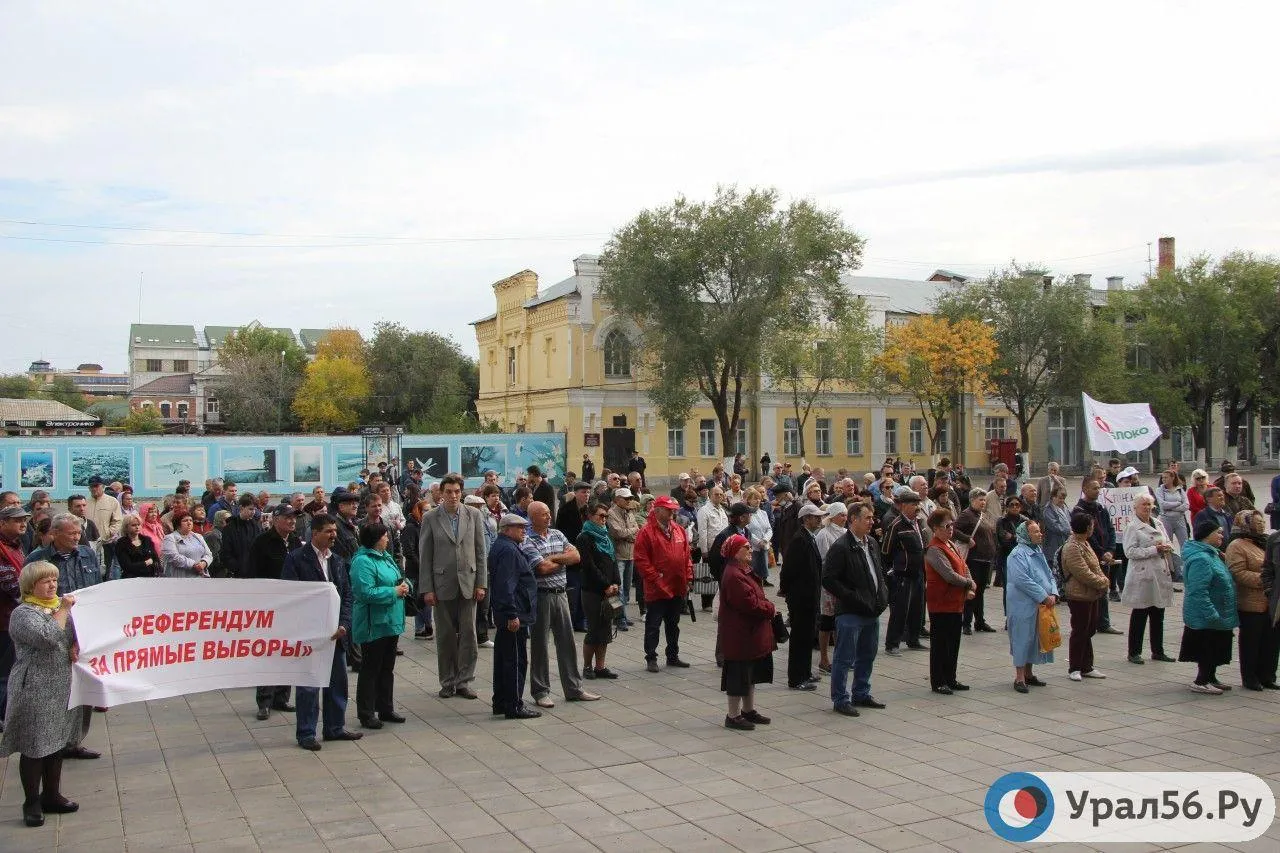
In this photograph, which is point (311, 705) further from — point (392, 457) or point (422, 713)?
point (392, 457)

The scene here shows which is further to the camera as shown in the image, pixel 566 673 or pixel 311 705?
pixel 566 673

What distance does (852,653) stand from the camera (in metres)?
9.50

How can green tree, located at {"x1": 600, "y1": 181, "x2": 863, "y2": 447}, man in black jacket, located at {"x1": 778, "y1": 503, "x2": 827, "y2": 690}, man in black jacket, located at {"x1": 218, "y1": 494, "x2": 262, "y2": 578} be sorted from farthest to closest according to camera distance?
1. green tree, located at {"x1": 600, "y1": 181, "x2": 863, "y2": 447}
2. man in black jacket, located at {"x1": 218, "y1": 494, "x2": 262, "y2": 578}
3. man in black jacket, located at {"x1": 778, "y1": 503, "x2": 827, "y2": 690}

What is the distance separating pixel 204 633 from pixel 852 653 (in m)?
5.27

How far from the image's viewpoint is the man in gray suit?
996cm

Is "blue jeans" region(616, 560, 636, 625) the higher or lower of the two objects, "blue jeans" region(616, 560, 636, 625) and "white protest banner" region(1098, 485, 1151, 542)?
the lower

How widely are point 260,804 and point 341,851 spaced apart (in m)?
1.17

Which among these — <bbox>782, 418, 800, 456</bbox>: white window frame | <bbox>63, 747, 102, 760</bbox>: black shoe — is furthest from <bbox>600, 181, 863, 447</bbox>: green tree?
<bbox>63, 747, 102, 760</bbox>: black shoe

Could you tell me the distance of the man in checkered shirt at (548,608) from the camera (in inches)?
388

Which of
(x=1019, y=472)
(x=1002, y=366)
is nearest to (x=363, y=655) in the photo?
(x=1019, y=472)

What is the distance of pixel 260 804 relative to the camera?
7121 mm

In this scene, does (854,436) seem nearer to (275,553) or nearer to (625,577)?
(625,577)

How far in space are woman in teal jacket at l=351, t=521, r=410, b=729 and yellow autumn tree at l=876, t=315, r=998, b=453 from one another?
4414cm

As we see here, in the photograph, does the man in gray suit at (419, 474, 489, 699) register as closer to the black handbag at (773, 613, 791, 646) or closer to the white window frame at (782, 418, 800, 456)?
the black handbag at (773, 613, 791, 646)
